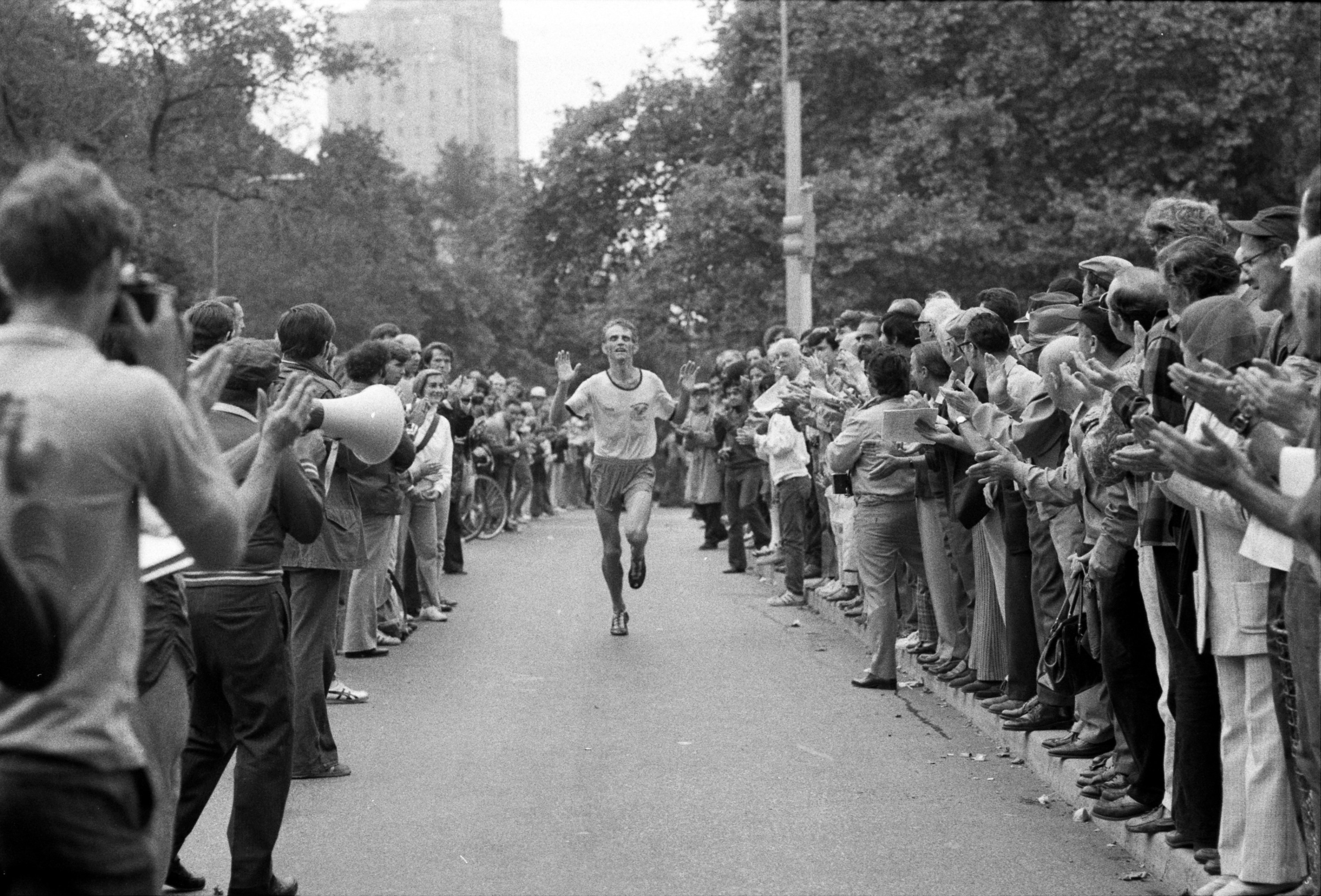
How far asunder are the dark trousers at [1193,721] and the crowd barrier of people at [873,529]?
1 cm

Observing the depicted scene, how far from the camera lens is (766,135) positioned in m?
37.4

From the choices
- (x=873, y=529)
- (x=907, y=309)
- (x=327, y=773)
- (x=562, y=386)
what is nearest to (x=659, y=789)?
(x=327, y=773)

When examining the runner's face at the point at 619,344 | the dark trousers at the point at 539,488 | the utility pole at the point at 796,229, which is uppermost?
the utility pole at the point at 796,229

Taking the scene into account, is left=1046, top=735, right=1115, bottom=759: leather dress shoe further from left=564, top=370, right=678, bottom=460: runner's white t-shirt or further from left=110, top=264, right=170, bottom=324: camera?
left=564, top=370, right=678, bottom=460: runner's white t-shirt

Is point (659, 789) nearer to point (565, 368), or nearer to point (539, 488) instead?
point (565, 368)

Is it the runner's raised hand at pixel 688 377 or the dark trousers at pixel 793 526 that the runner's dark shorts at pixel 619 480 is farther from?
the dark trousers at pixel 793 526

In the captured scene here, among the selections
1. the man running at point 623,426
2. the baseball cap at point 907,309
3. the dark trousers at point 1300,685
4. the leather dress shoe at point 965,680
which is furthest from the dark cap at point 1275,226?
the man running at point 623,426

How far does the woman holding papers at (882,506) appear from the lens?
1089 cm

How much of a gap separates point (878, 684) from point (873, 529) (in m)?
0.92

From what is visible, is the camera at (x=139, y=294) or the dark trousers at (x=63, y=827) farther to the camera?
the camera at (x=139, y=294)

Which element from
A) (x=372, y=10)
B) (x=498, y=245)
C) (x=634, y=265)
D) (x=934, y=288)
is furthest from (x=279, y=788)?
(x=372, y=10)

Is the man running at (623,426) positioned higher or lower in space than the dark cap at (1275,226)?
lower

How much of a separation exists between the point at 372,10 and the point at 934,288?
487 ft

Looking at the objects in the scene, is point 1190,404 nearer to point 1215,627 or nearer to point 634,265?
point 1215,627
